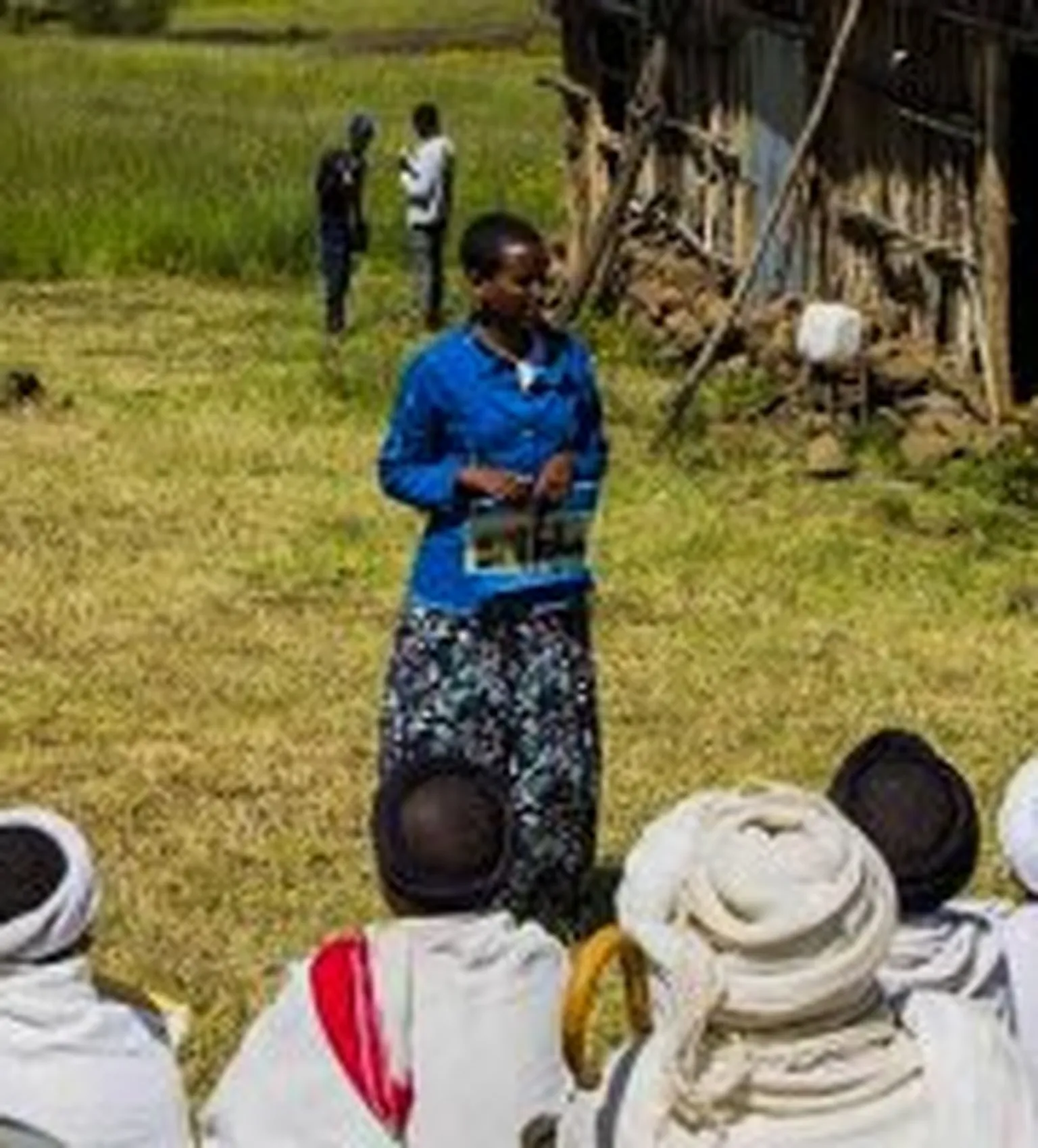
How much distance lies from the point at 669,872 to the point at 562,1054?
767 mm

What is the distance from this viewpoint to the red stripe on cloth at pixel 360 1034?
4301mm

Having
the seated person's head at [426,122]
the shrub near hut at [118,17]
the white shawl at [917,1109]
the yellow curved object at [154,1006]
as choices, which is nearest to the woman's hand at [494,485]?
the yellow curved object at [154,1006]

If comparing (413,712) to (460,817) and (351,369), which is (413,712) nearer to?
(460,817)

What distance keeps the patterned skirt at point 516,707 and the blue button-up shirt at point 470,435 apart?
65 mm

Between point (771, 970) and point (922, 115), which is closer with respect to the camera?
point (771, 970)

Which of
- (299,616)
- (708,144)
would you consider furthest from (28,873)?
(708,144)

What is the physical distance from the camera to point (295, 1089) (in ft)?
14.0

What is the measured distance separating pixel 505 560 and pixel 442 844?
2943mm

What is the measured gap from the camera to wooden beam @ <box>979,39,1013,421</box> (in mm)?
14250

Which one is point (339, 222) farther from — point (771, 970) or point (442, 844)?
point (771, 970)

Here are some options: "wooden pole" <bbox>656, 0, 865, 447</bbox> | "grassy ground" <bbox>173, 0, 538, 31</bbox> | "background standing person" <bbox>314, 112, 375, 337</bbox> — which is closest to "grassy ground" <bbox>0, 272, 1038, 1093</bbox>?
"wooden pole" <bbox>656, 0, 865, 447</bbox>

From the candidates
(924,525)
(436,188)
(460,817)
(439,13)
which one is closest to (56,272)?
(436,188)

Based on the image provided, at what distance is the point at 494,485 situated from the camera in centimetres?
733

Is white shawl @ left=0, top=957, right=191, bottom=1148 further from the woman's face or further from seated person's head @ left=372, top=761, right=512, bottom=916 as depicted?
the woman's face
